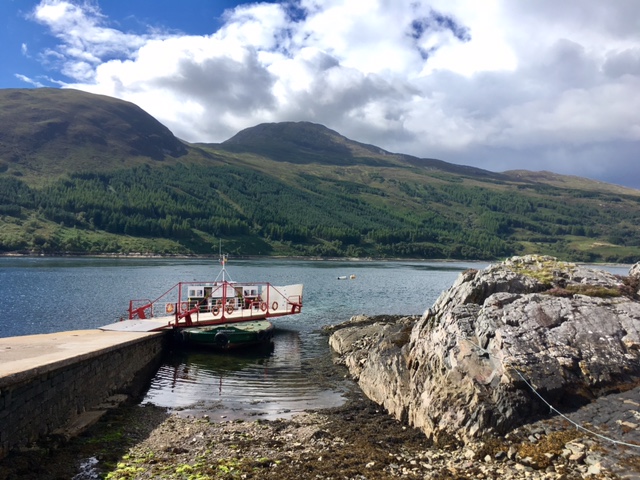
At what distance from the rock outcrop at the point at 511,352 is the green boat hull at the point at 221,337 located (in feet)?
48.1

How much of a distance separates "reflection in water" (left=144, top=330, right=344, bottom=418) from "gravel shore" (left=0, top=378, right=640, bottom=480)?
359 centimetres

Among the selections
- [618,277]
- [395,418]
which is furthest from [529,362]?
[618,277]

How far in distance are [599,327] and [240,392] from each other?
16.4m

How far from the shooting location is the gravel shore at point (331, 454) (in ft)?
40.9

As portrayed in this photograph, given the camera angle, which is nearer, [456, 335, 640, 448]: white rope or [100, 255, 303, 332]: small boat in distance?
[456, 335, 640, 448]: white rope

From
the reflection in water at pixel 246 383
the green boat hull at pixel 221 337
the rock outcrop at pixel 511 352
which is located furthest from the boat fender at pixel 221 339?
the rock outcrop at pixel 511 352

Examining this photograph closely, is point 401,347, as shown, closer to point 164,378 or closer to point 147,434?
point 147,434

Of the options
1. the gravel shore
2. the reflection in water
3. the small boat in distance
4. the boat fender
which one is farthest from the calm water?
the gravel shore

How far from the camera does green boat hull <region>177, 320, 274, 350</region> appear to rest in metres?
34.6

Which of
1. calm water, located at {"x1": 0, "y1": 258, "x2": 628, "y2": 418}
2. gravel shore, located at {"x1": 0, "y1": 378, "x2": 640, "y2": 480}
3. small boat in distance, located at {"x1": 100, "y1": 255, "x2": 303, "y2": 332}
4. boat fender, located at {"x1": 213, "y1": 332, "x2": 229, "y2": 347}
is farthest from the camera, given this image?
small boat in distance, located at {"x1": 100, "y1": 255, "x2": 303, "y2": 332}

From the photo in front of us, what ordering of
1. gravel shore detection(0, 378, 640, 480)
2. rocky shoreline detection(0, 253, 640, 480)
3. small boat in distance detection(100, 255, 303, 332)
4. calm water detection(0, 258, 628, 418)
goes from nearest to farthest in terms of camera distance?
1. gravel shore detection(0, 378, 640, 480)
2. rocky shoreline detection(0, 253, 640, 480)
3. calm water detection(0, 258, 628, 418)
4. small boat in distance detection(100, 255, 303, 332)

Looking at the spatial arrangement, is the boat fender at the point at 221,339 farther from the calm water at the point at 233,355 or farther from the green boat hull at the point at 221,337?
the calm water at the point at 233,355

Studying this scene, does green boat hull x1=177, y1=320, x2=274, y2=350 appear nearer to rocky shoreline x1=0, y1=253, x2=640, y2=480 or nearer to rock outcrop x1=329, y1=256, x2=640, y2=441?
rocky shoreline x1=0, y1=253, x2=640, y2=480

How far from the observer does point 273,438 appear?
16531 millimetres
